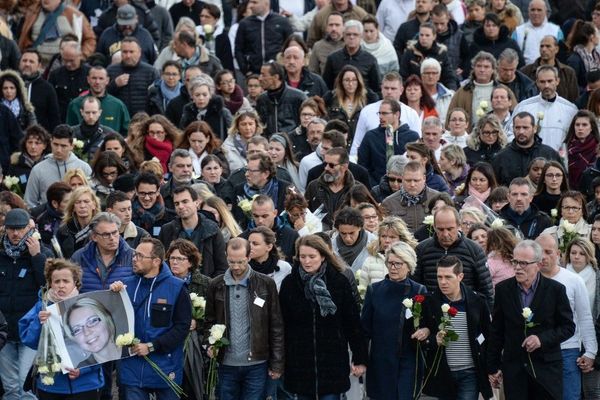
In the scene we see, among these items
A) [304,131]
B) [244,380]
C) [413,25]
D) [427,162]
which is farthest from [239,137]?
[244,380]

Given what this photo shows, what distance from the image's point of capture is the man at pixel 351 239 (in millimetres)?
16250

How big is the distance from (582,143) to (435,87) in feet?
9.27

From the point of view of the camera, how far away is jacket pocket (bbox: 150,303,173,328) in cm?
1496

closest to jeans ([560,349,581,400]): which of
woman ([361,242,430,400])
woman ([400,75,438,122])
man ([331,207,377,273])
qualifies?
woman ([361,242,430,400])

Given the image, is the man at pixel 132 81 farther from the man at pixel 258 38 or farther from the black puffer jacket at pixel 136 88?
the man at pixel 258 38

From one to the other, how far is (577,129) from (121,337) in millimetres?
7503

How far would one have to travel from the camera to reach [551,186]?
1845cm

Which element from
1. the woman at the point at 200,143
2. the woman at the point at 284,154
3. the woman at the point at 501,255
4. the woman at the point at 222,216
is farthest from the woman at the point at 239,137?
the woman at the point at 501,255

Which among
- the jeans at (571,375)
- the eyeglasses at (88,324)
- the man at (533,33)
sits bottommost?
the jeans at (571,375)

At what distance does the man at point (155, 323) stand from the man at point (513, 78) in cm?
833

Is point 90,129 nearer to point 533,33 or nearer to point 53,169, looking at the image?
point 53,169

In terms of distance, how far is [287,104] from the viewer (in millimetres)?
21484

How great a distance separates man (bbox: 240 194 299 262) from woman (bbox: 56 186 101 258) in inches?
65.2

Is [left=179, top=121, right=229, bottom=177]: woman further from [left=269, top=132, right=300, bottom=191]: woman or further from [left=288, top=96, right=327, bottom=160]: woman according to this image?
[left=288, top=96, right=327, bottom=160]: woman
